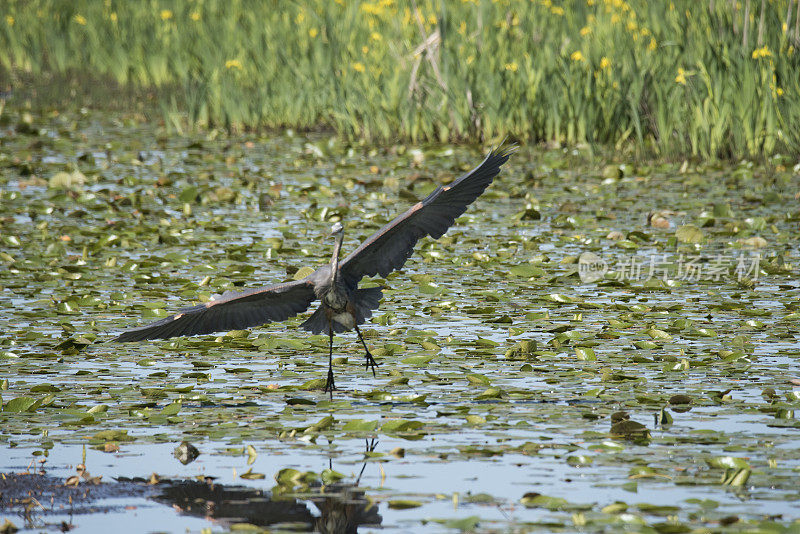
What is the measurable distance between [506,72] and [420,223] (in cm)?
681

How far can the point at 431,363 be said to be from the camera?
5.77m

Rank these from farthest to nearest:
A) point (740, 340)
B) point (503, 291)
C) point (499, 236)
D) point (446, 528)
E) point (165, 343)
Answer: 1. point (499, 236)
2. point (503, 291)
3. point (165, 343)
4. point (740, 340)
5. point (446, 528)

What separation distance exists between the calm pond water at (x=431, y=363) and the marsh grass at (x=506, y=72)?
68 cm

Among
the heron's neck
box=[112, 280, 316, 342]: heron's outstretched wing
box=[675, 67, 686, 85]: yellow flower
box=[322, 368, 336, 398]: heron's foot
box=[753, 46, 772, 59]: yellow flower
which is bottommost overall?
box=[322, 368, 336, 398]: heron's foot

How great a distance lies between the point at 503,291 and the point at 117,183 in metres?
5.42

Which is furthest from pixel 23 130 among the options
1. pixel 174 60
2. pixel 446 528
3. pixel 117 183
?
pixel 446 528

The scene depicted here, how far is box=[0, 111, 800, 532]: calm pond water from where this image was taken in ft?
12.9

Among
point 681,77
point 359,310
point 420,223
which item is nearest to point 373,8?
point 681,77

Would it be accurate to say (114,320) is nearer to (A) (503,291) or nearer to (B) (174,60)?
(A) (503,291)

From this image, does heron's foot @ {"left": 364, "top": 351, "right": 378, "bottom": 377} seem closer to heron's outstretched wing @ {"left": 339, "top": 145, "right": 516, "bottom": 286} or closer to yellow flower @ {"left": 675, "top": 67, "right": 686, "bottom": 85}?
heron's outstretched wing @ {"left": 339, "top": 145, "right": 516, "bottom": 286}

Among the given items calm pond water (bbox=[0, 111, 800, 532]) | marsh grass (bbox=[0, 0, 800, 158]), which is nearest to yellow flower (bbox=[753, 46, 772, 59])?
marsh grass (bbox=[0, 0, 800, 158])

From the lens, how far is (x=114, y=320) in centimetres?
665

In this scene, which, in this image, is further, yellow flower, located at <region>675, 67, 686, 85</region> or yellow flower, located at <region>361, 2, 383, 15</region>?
yellow flower, located at <region>361, 2, 383, 15</region>

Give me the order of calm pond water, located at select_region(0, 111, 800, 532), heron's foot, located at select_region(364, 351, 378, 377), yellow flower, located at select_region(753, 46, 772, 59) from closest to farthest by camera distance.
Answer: calm pond water, located at select_region(0, 111, 800, 532) < heron's foot, located at select_region(364, 351, 378, 377) < yellow flower, located at select_region(753, 46, 772, 59)
